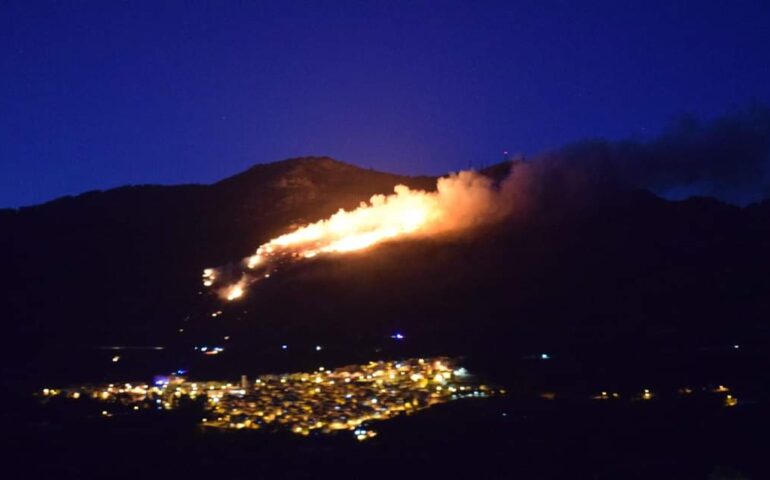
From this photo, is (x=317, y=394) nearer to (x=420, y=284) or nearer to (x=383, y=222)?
(x=420, y=284)

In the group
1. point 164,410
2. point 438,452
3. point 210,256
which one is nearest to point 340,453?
point 438,452

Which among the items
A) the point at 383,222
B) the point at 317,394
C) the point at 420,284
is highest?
the point at 383,222

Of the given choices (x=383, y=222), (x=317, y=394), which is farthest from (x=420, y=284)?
(x=317, y=394)

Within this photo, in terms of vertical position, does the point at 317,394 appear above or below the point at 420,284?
below

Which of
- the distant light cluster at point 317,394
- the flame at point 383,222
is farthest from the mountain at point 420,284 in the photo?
the distant light cluster at point 317,394

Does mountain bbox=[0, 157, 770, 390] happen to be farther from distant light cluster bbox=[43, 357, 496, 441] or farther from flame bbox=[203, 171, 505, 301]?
distant light cluster bbox=[43, 357, 496, 441]

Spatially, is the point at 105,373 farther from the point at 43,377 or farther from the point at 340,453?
the point at 340,453
